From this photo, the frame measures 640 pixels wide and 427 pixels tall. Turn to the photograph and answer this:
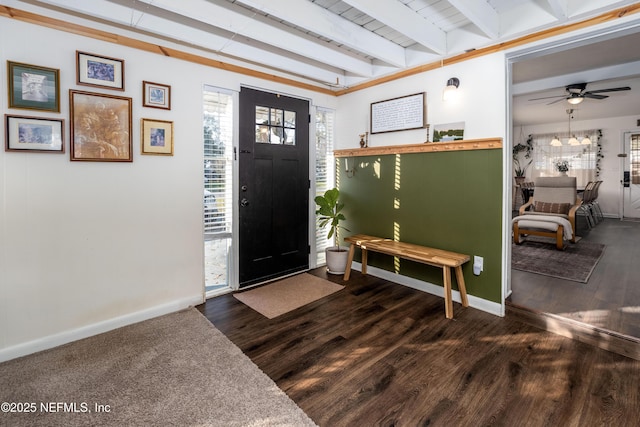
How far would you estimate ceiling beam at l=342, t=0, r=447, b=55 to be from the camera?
2367 millimetres

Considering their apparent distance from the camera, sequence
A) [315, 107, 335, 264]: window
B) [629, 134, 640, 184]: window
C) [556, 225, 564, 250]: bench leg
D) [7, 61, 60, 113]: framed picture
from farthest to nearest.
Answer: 1. [629, 134, 640, 184]: window
2. [556, 225, 564, 250]: bench leg
3. [315, 107, 335, 264]: window
4. [7, 61, 60, 113]: framed picture

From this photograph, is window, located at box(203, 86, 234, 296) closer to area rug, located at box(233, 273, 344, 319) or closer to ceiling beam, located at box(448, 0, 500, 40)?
area rug, located at box(233, 273, 344, 319)

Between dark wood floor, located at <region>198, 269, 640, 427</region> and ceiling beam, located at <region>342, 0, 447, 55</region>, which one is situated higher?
ceiling beam, located at <region>342, 0, 447, 55</region>

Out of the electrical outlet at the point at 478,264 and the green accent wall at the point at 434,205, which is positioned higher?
the green accent wall at the point at 434,205

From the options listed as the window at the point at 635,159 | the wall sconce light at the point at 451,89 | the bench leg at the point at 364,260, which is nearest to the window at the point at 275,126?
the bench leg at the point at 364,260

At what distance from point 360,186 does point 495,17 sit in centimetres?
217

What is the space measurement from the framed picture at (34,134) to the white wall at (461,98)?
122 inches

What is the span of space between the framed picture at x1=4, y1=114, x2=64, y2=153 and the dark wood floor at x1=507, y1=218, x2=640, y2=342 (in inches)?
155

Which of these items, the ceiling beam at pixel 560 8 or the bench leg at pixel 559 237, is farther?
the bench leg at pixel 559 237

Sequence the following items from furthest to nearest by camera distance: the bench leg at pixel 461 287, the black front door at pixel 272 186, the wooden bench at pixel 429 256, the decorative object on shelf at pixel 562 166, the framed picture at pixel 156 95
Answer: the decorative object on shelf at pixel 562 166, the black front door at pixel 272 186, the bench leg at pixel 461 287, the wooden bench at pixel 429 256, the framed picture at pixel 156 95

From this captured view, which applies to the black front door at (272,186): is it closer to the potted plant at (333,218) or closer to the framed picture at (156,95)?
the potted plant at (333,218)

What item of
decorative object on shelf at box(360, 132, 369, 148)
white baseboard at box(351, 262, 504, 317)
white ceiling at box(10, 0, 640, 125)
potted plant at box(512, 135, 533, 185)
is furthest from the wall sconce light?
potted plant at box(512, 135, 533, 185)

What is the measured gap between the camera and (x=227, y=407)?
176cm

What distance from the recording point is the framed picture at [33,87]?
85.6 inches
